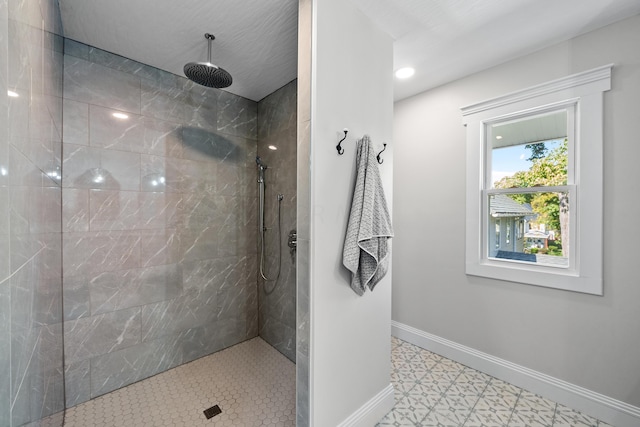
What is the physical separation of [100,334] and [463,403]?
2.55 metres

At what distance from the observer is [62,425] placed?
5.07ft

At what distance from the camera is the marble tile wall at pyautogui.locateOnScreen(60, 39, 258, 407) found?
1.77m

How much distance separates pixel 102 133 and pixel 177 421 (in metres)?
1.98

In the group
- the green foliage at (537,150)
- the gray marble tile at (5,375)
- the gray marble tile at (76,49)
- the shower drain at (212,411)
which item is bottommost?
the shower drain at (212,411)

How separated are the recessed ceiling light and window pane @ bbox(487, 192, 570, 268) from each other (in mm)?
1229

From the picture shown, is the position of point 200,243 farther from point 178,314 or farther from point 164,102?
point 164,102

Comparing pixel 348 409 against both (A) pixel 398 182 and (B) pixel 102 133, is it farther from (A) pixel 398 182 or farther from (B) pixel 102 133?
(B) pixel 102 133

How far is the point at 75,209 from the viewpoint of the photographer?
A: 1750mm

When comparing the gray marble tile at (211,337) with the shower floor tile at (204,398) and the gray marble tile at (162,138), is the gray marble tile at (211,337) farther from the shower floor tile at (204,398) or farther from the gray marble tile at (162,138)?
the gray marble tile at (162,138)

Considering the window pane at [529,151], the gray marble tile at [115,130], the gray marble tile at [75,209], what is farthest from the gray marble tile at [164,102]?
the window pane at [529,151]

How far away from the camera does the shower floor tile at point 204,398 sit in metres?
1.62

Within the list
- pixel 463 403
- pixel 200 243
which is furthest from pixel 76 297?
pixel 463 403

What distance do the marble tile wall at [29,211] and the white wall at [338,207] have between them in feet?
3.17

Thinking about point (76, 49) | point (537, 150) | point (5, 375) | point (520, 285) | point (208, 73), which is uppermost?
point (76, 49)
